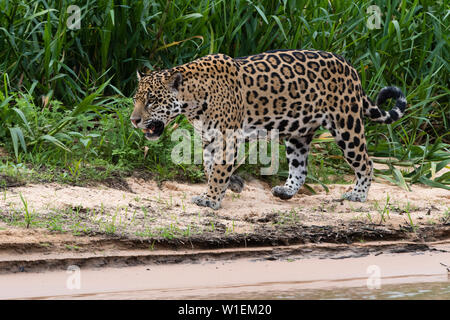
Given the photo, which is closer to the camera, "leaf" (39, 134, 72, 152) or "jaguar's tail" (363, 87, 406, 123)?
"leaf" (39, 134, 72, 152)

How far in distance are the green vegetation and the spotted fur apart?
1.99 ft

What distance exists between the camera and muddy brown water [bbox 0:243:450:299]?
4137 millimetres

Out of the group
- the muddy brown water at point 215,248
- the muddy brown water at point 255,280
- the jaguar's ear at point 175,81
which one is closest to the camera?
the muddy brown water at point 255,280

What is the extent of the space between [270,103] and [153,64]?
168cm

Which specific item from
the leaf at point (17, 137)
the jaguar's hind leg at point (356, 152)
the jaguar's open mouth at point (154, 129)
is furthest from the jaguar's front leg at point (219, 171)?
the leaf at point (17, 137)

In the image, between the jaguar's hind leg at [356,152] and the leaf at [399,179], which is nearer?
the jaguar's hind leg at [356,152]

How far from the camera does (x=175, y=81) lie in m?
5.78

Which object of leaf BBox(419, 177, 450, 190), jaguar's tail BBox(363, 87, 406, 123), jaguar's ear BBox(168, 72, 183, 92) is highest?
jaguar's ear BBox(168, 72, 183, 92)

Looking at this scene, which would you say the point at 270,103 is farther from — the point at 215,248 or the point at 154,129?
the point at 215,248

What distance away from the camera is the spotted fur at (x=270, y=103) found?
582cm

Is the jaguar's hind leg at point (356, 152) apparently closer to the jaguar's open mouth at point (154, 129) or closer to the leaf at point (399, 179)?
the leaf at point (399, 179)

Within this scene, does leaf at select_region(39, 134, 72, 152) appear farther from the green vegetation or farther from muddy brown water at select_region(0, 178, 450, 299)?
muddy brown water at select_region(0, 178, 450, 299)

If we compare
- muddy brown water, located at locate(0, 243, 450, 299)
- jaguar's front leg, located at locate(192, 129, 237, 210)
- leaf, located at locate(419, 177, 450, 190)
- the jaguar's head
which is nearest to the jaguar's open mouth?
the jaguar's head

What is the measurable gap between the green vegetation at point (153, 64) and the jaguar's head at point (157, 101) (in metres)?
0.66
